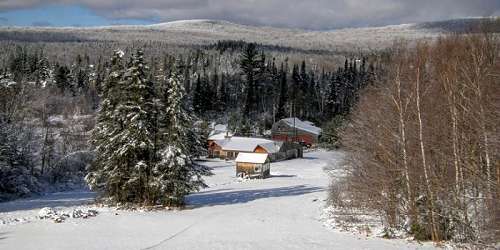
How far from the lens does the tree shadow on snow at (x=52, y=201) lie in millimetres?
36219

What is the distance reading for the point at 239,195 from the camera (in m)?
45.4

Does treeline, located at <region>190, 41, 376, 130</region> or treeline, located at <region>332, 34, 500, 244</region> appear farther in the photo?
treeline, located at <region>190, 41, 376, 130</region>

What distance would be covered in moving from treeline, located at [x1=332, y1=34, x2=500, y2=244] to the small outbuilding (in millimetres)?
36019

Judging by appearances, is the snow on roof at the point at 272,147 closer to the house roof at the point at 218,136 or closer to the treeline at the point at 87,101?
the treeline at the point at 87,101

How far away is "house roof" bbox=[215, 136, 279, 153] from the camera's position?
282ft

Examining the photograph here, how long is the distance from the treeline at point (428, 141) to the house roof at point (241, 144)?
56.9 metres

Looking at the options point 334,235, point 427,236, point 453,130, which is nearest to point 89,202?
point 334,235

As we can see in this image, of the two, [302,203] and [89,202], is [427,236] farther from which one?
[89,202]

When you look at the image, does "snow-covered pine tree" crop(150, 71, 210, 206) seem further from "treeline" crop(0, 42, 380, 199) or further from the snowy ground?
the snowy ground

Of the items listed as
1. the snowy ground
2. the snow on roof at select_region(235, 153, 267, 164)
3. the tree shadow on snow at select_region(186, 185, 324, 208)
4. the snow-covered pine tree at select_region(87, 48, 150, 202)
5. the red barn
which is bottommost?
the red barn

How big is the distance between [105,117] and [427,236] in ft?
81.1

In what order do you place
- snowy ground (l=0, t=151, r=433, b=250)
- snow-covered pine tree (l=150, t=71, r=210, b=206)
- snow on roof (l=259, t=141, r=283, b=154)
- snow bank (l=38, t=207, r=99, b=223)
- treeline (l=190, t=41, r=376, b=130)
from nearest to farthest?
snowy ground (l=0, t=151, r=433, b=250), snow bank (l=38, t=207, r=99, b=223), snow-covered pine tree (l=150, t=71, r=210, b=206), snow on roof (l=259, t=141, r=283, b=154), treeline (l=190, t=41, r=376, b=130)

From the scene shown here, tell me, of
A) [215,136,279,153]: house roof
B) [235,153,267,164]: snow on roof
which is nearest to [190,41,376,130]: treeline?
[215,136,279,153]: house roof

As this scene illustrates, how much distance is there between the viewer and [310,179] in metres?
62.6
